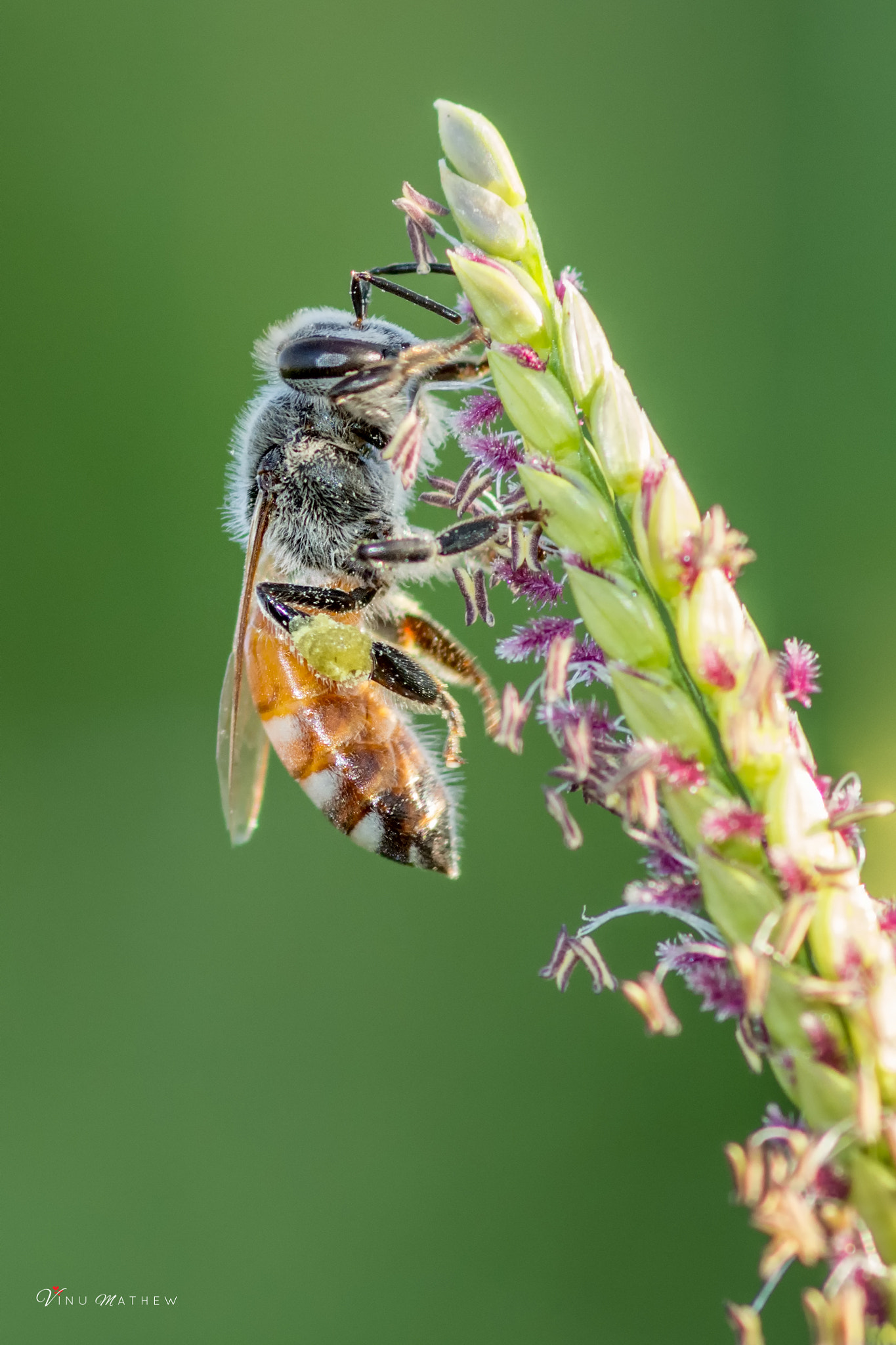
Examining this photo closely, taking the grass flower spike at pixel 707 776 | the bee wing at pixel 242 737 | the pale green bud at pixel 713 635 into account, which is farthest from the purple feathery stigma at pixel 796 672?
the bee wing at pixel 242 737

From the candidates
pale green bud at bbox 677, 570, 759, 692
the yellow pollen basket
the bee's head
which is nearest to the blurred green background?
the yellow pollen basket

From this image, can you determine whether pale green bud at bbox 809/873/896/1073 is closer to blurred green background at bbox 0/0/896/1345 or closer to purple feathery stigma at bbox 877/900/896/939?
purple feathery stigma at bbox 877/900/896/939

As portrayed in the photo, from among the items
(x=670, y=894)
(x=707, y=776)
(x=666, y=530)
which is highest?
(x=666, y=530)

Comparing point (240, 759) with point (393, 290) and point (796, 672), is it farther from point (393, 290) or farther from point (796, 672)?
point (796, 672)

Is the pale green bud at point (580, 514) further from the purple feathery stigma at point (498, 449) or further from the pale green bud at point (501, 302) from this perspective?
the purple feathery stigma at point (498, 449)

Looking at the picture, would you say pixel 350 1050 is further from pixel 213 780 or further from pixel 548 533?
pixel 548 533

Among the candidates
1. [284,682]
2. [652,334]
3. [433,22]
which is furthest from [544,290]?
[433,22]

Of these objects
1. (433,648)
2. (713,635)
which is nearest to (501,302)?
(713,635)
